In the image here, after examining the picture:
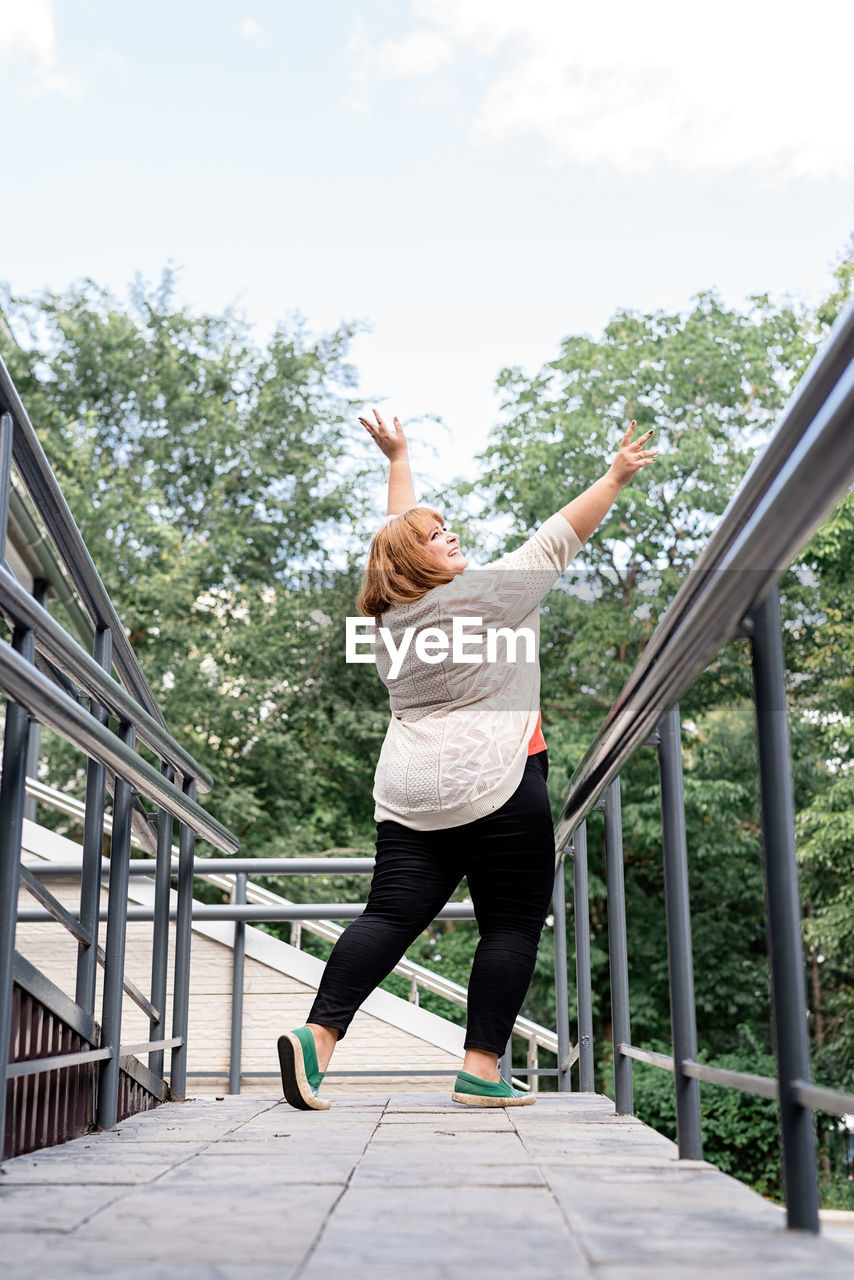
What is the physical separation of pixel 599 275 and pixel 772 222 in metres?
2.60

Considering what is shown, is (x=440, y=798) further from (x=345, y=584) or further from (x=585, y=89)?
(x=585, y=89)

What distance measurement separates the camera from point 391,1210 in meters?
1.28

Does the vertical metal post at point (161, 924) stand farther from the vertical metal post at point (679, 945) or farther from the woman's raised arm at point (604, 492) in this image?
the vertical metal post at point (679, 945)

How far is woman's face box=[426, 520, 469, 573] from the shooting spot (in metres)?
2.50

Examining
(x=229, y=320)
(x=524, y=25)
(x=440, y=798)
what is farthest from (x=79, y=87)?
(x=440, y=798)

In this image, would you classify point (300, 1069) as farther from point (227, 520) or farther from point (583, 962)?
point (227, 520)

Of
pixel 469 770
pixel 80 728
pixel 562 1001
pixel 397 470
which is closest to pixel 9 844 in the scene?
pixel 80 728

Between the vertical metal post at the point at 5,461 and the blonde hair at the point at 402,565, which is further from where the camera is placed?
the blonde hair at the point at 402,565

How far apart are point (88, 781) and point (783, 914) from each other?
4.47 feet

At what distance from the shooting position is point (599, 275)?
17000 mm

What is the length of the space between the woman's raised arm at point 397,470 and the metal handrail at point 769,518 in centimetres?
111

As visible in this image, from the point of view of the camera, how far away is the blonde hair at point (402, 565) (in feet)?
8.19

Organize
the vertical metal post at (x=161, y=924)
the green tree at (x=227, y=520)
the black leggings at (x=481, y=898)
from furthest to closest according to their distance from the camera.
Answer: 1. the green tree at (x=227, y=520)
2. the vertical metal post at (x=161, y=924)
3. the black leggings at (x=481, y=898)

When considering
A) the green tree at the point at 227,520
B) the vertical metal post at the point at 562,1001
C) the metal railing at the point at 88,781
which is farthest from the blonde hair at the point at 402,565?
the green tree at the point at 227,520
